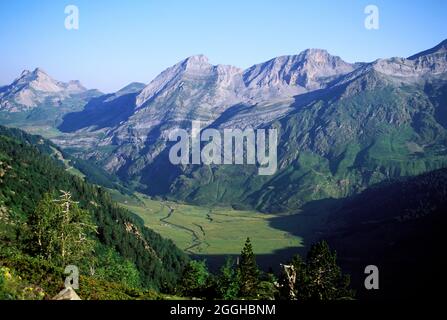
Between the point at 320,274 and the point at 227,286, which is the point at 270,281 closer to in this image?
the point at 320,274

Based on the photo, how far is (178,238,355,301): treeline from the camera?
→ 79.4 m

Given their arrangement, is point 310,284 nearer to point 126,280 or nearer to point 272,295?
point 272,295

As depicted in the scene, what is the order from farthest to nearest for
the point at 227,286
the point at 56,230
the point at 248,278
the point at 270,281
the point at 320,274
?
the point at 270,281, the point at 320,274, the point at 248,278, the point at 227,286, the point at 56,230

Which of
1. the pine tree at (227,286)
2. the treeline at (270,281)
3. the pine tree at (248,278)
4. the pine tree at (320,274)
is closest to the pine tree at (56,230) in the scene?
the treeline at (270,281)

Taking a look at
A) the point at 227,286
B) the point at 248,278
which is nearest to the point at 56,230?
the point at 227,286

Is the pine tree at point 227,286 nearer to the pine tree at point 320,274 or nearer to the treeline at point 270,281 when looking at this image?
the treeline at point 270,281

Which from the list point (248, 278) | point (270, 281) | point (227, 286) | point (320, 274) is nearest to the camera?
point (227, 286)

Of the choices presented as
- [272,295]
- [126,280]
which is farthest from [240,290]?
[126,280]

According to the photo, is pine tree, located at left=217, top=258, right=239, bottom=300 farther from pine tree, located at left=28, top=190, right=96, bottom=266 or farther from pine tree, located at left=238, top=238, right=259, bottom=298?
pine tree, located at left=28, top=190, right=96, bottom=266

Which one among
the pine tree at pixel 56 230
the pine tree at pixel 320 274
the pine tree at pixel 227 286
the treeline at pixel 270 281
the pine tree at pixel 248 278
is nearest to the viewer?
the pine tree at pixel 56 230

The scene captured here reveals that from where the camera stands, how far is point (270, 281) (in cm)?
10188

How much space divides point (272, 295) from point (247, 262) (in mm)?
7991

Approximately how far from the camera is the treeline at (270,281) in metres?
79.4
